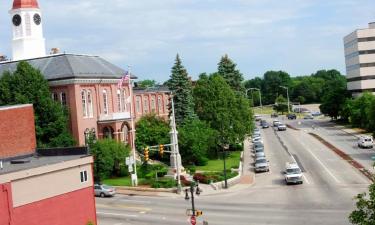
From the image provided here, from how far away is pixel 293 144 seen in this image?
287 feet

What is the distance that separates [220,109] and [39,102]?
23.4 m

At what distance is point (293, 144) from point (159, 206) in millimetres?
43778

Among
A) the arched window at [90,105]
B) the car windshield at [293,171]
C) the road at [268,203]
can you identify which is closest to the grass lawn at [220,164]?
the road at [268,203]

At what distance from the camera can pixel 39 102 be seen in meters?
63.2

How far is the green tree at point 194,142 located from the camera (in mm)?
66438

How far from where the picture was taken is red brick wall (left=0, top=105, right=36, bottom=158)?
148 ft

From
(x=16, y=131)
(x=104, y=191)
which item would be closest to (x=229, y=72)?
(x=104, y=191)

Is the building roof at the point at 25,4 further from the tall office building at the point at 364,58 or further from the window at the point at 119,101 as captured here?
the tall office building at the point at 364,58

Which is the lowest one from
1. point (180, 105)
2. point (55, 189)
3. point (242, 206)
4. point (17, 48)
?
point (242, 206)

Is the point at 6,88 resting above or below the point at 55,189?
above

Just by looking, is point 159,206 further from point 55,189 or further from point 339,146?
point 339,146

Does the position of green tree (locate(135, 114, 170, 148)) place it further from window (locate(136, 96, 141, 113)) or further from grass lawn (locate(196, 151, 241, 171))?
window (locate(136, 96, 141, 113))

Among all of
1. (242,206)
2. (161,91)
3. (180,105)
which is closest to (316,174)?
(242,206)

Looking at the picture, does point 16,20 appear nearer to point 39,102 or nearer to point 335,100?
point 39,102
